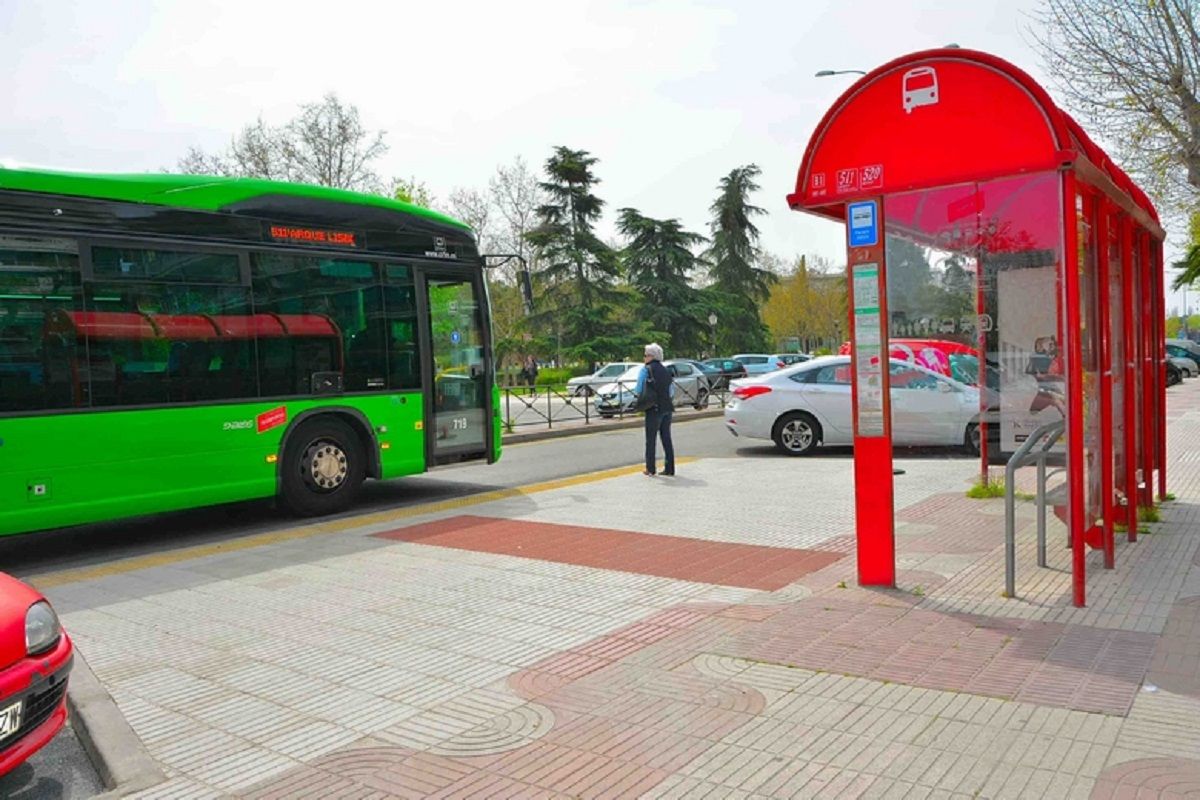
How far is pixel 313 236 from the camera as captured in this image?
10.2 m

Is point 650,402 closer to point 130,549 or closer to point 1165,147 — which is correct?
point 130,549

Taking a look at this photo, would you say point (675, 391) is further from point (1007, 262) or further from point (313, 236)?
point (1007, 262)

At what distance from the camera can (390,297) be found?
1089 centimetres

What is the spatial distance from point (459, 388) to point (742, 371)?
1095 inches

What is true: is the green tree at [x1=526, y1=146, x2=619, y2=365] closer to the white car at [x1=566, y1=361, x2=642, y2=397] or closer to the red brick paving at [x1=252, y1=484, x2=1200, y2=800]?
the white car at [x1=566, y1=361, x2=642, y2=397]

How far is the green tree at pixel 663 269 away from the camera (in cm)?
5184

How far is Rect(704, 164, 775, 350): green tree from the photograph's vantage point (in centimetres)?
5788

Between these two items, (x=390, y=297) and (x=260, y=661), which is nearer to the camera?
(x=260, y=661)

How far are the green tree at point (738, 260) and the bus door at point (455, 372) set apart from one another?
46.2 meters

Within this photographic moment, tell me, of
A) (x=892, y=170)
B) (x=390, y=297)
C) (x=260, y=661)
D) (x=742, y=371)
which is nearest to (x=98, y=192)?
(x=390, y=297)

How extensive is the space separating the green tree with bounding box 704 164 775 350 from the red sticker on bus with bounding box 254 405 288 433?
159 feet

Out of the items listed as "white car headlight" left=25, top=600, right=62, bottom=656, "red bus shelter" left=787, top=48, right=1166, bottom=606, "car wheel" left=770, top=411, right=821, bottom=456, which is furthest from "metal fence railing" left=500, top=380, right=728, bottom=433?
"white car headlight" left=25, top=600, right=62, bottom=656

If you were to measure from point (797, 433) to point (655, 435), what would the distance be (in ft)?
10.0

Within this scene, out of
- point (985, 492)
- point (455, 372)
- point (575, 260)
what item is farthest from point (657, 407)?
point (575, 260)
